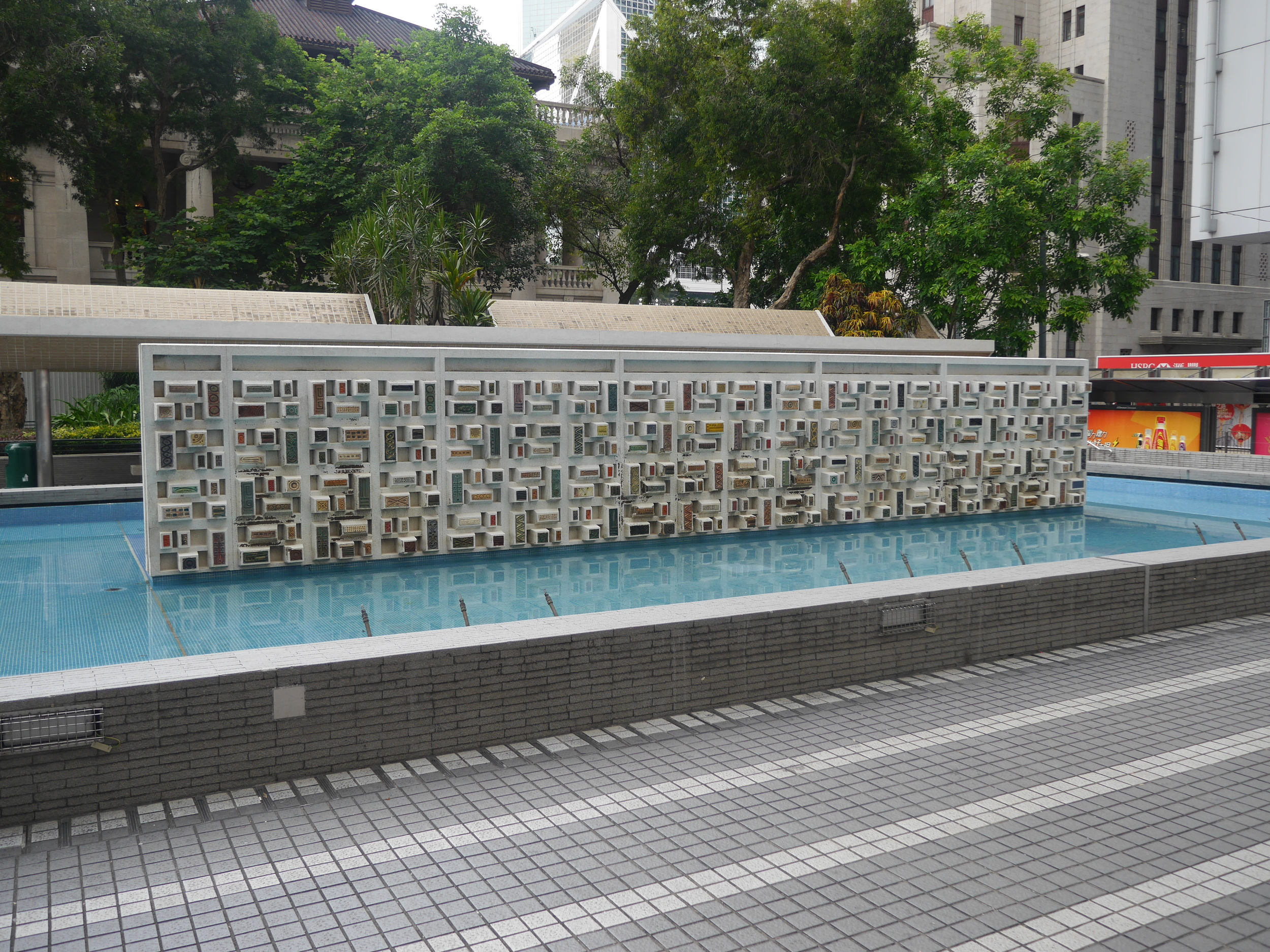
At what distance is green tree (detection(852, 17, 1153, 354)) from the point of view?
78.2 ft

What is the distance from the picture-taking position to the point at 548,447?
12.3 meters

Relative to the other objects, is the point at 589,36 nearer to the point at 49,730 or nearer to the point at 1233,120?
the point at 1233,120

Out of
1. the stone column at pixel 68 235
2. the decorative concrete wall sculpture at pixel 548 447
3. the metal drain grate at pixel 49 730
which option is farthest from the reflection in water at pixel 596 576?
the stone column at pixel 68 235

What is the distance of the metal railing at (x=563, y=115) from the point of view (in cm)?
3434

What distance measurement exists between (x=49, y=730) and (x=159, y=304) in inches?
450

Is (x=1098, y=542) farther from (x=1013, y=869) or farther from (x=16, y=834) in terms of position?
(x=16, y=834)

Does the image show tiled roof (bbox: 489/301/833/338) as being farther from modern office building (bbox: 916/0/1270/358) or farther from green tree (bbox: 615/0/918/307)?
modern office building (bbox: 916/0/1270/358)

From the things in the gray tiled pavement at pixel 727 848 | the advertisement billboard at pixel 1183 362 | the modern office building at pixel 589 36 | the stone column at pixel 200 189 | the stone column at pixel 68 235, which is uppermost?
the modern office building at pixel 589 36

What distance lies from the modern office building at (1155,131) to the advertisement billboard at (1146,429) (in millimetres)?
18900

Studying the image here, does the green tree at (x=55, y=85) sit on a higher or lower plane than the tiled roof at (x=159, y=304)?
higher

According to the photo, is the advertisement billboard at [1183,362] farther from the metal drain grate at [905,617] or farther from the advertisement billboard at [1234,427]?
the metal drain grate at [905,617]

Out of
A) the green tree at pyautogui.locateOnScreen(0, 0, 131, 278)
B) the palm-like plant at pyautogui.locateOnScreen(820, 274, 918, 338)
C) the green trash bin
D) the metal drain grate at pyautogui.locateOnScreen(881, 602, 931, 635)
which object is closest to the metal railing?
the green tree at pyautogui.locateOnScreen(0, 0, 131, 278)

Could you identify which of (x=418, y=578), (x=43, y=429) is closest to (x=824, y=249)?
(x=43, y=429)

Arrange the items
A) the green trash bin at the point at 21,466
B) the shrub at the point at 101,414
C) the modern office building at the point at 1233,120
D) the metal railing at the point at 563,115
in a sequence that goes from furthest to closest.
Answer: the metal railing at the point at 563,115 → the shrub at the point at 101,414 → the modern office building at the point at 1233,120 → the green trash bin at the point at 21,466
